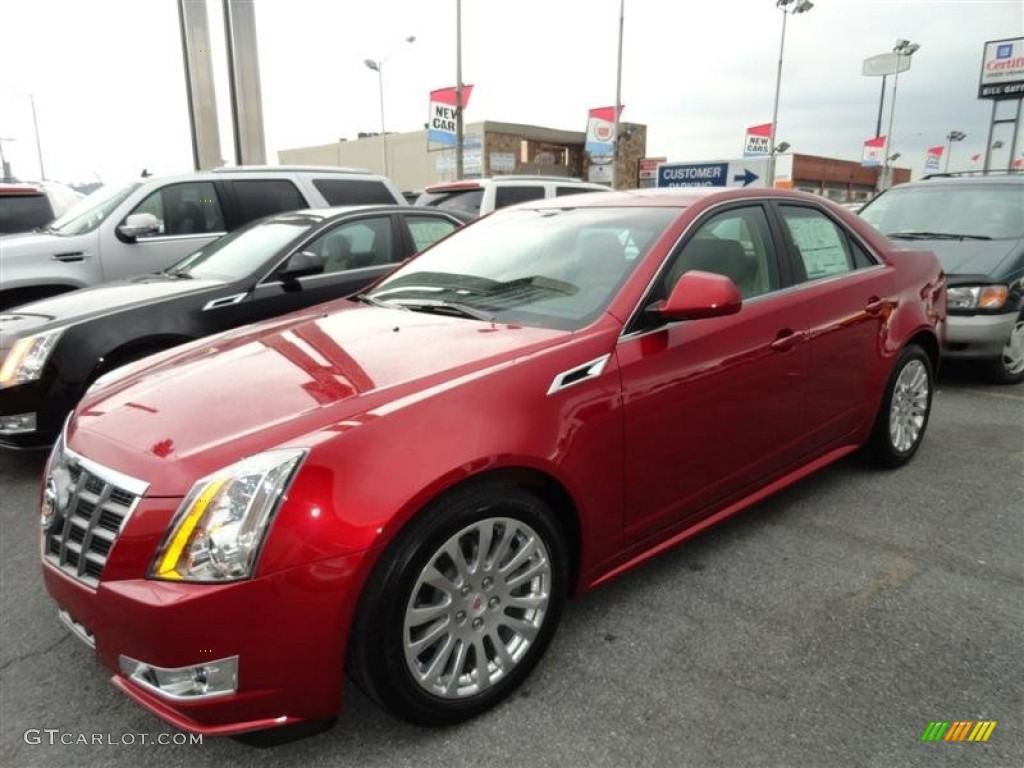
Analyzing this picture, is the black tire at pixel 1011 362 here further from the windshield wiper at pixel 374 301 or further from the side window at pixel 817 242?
the windshield wiper at pixel 374 301

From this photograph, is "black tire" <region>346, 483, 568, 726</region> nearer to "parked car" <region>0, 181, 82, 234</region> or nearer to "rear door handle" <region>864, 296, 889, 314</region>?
"rear door handle" <region>864, 296, 889, 314</region>

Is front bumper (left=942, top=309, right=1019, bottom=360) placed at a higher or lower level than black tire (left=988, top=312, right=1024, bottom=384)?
higher

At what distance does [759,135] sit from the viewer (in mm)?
31984

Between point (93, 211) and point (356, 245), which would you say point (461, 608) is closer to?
point (356, 245)

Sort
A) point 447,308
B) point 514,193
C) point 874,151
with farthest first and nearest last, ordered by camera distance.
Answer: point 874,151, point 514,193, point 447,308

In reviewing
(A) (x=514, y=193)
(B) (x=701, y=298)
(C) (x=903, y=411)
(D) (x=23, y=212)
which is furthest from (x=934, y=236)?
(D) (x=23, y=212)

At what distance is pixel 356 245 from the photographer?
18.6ft

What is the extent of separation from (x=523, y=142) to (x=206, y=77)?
34553 mm

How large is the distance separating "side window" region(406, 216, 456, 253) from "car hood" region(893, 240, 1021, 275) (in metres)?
3.73

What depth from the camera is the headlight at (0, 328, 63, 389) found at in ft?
13.3

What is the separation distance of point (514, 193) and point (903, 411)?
6.82m

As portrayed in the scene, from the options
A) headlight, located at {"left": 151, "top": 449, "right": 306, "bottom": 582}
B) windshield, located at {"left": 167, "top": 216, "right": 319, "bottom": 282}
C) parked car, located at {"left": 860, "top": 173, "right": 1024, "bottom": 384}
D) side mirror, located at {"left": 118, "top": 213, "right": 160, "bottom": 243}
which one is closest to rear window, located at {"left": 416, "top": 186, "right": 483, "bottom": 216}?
side mirror, located at {"left": 118, "top": 213, "right": 160, "bottom": 243}

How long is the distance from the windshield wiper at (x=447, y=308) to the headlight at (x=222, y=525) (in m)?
1.15

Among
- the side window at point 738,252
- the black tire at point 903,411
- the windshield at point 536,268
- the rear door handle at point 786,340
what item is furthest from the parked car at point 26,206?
the black tire at point 903,411
